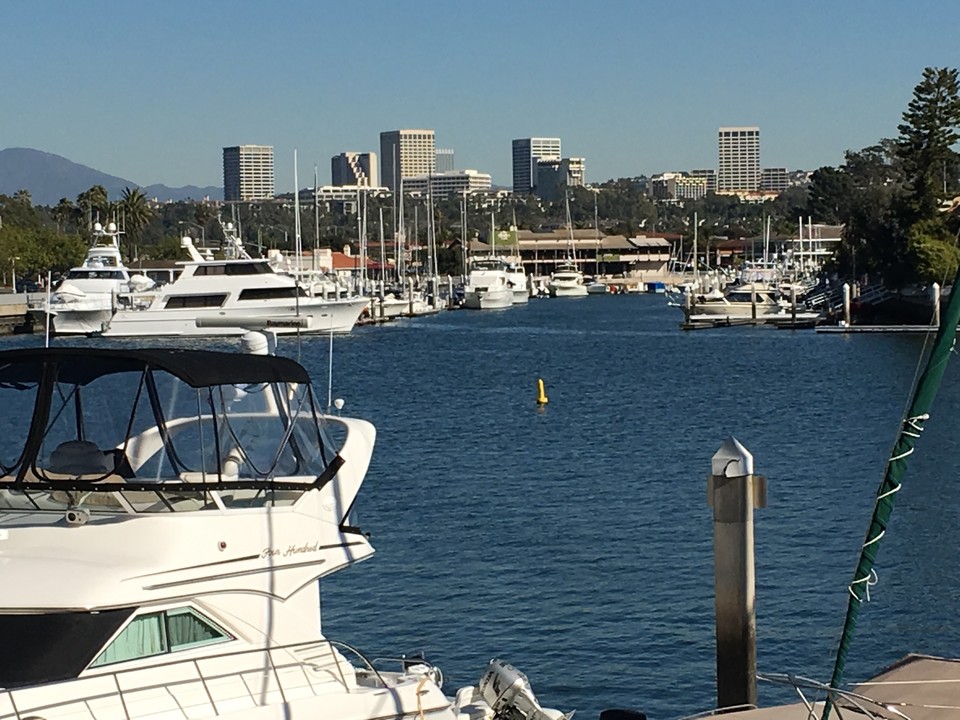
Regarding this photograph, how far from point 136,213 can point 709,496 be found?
16181 centimetres

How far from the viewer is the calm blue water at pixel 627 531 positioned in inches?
775

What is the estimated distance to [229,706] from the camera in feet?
37.2

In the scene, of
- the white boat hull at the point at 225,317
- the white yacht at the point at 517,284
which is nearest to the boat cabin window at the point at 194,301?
the white boat hull at the point at 225,317

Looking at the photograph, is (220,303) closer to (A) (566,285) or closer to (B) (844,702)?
(B) (844,702)

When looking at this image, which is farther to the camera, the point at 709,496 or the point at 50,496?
the point at 709,496

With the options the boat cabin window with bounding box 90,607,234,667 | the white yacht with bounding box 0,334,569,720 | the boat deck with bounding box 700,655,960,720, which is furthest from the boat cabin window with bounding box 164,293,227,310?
the boat cabin window with bounding box 90,607,234,667

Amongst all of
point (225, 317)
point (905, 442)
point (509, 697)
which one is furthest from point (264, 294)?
point (905, 442)

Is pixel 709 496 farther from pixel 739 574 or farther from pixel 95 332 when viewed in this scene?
pixel 95 332

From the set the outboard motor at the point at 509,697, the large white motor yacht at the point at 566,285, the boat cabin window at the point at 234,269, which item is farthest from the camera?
the large white motor yacht at the point at 566,285

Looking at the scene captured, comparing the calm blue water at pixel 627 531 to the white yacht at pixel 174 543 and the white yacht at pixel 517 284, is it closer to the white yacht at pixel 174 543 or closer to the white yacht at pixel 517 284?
the white yacht at pixel 174 543

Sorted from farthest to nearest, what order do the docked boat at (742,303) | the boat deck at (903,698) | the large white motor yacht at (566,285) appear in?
the large white motor yacht at (566,285)
the docked boat at (742,303)
the boat deck at (903,698)

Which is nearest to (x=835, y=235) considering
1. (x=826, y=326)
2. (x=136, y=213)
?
(x=136, y=213)

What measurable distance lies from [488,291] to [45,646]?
124437 mm

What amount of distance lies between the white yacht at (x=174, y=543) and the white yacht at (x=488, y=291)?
401ft
